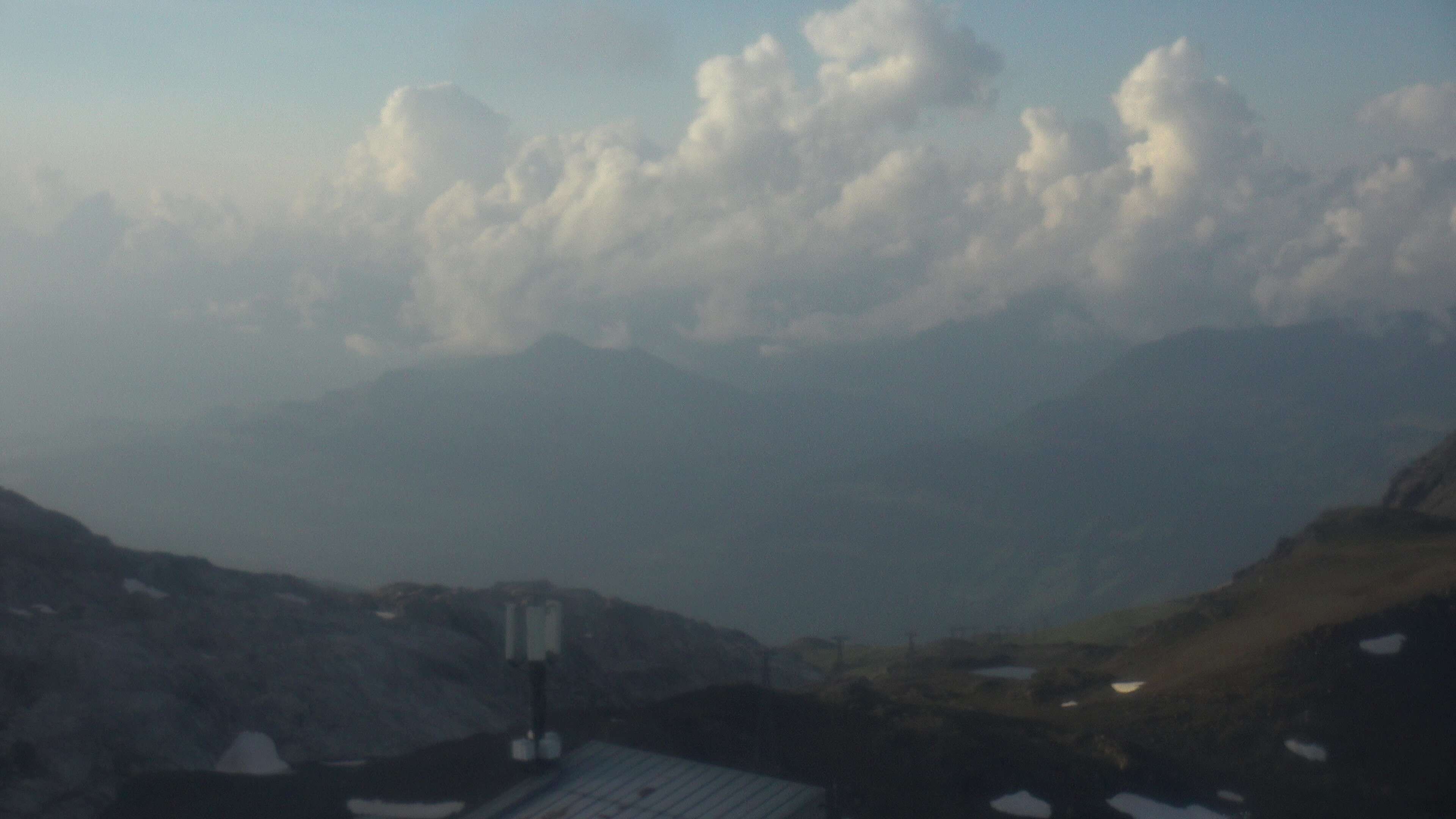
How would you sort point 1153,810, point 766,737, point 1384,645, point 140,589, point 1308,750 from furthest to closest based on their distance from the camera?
point 140,589
point 1384,645
point 1308,750
point 766,737
point 1153,810

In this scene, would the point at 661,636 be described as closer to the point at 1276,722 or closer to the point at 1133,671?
the point at 1133,671

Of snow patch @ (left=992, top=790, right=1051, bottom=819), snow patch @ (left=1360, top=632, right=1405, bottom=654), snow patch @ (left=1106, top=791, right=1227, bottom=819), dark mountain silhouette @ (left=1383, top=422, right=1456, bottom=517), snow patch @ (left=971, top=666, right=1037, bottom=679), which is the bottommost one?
snow patch @ (left=971, top=666, right=1037, bottom=679)

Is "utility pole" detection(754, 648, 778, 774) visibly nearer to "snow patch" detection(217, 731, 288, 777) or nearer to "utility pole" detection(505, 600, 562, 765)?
"utility pole" detection(505, 600, 562, 765)

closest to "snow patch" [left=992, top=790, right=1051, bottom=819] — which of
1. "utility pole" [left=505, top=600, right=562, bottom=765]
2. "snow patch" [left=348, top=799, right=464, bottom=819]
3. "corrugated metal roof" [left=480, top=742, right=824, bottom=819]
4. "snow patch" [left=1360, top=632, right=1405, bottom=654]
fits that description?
"corrugated metal roof" [left=480, top=742, right=824, bottom=819]

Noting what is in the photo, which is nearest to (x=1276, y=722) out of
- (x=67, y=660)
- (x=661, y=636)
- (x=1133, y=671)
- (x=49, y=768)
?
(x=1133, y=671)

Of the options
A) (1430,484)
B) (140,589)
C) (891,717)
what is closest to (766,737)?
(891,717)

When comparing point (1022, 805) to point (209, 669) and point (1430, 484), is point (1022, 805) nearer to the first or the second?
point (209, 669)
